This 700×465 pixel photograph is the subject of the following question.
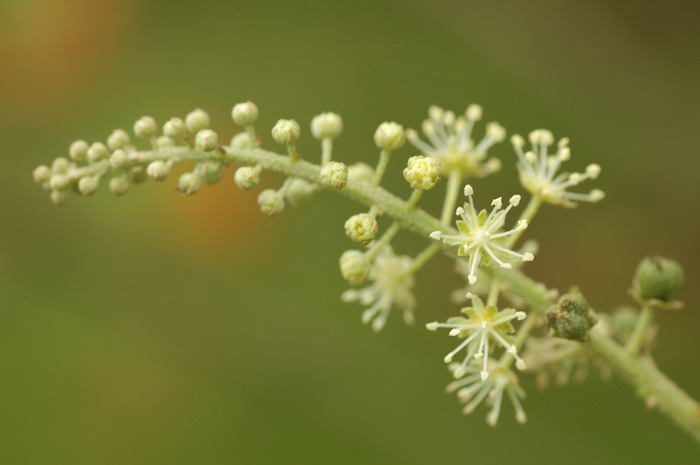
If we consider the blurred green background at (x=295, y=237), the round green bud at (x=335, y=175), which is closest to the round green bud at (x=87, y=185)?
the round green bud at (x=335, y=175)

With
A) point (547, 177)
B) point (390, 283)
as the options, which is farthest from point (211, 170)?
point (547, 177)

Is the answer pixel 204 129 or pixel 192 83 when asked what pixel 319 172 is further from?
pixel 192 83

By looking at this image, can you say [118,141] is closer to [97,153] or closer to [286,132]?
[97,153]

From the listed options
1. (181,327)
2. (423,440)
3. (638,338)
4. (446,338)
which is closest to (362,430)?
(423,440)

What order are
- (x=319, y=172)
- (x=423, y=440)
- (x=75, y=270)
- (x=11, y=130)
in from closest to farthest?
(x=319, y=172) → (x=423, y=440) → (x=75, y=270) → (x=11, y=130)

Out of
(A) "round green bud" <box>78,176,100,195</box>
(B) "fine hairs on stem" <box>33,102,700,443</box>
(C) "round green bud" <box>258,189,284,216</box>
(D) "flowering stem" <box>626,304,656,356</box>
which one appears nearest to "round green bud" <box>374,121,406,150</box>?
(B) "fine hairs on stem" <box>33,102,700,443</box>

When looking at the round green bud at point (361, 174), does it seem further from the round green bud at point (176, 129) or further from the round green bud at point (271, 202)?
the round green bud at point (176, 129)
